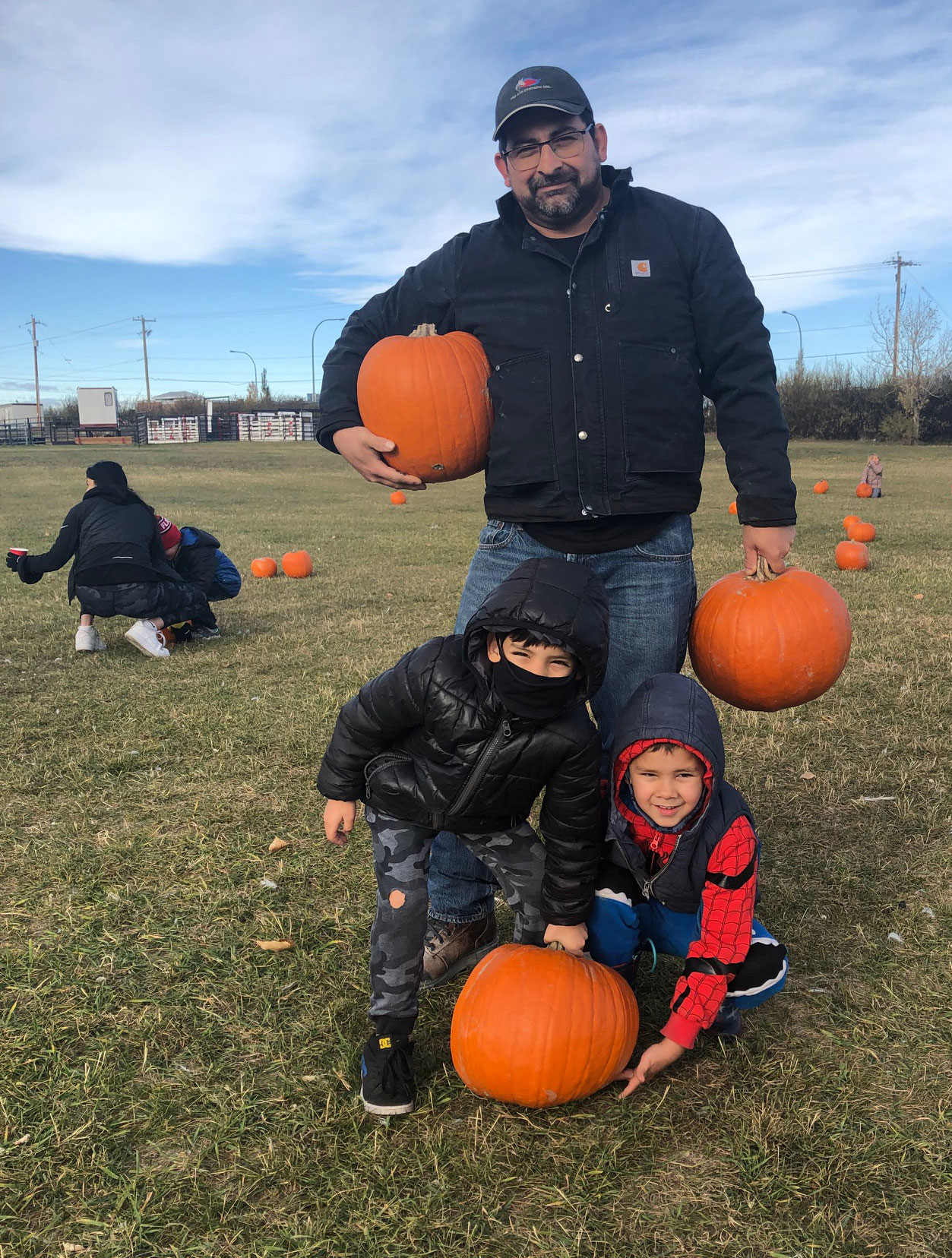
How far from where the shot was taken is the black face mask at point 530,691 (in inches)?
103

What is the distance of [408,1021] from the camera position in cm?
292

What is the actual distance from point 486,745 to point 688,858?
718mm

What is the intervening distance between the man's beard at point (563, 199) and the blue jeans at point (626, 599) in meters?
0.94

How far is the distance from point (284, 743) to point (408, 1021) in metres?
2.89

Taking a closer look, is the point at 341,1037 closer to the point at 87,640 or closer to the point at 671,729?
the point at 671,729

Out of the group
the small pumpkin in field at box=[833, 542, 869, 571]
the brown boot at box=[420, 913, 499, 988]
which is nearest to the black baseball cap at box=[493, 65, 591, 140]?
the brown boot at box=[420, 913, 499, 988]

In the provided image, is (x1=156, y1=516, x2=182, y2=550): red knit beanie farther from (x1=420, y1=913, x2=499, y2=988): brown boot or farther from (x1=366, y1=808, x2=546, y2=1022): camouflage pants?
(x1=366, y1=808, x2=546, y2=1022): camouflage pants

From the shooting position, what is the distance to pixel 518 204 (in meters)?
3.12

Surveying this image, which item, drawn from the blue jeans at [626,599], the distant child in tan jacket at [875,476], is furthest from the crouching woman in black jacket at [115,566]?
the distant child in tan jacket at [875,476]

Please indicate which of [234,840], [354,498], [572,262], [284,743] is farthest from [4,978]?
[354,498]

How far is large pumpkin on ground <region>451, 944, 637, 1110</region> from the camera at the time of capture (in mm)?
2666

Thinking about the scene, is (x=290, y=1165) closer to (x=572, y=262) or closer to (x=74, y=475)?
(x=572, y=262)

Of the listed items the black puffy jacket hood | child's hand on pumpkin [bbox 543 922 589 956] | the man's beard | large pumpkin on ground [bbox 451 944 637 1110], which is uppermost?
the man's beard

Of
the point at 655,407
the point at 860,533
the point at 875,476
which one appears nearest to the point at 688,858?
the point at 655,407
